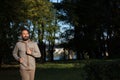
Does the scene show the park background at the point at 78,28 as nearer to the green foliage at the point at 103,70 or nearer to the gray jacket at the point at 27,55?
the green foliage at the point at 103,70

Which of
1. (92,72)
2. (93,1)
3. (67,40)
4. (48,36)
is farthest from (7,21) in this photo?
(67,40)

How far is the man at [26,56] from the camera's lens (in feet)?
37.0

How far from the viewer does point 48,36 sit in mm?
60312

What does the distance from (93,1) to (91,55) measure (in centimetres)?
877

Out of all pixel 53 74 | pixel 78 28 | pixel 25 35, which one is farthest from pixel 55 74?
pixel 78 28

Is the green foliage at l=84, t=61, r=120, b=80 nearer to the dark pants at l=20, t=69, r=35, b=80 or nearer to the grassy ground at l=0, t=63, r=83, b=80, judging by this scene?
the dark pants at l=20, t=69, r=35, b=80

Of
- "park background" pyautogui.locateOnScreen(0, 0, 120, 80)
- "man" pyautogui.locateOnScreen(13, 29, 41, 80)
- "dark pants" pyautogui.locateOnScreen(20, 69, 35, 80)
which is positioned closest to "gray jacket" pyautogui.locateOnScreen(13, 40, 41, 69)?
"man" pyautogui.locateOnScreen(13, 29, 41, 80)

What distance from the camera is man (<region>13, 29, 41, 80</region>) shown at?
11289mm

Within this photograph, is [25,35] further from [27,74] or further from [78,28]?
[78,28]

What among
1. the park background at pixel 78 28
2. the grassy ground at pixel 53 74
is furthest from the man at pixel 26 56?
the park background at pixel 78 28

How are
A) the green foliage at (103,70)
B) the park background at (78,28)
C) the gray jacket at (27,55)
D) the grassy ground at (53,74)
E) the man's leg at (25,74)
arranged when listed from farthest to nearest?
1. the park background at (78,28)
2. the grassy ground at (53,74)
3. the green foliage at (103,70)
4. the gray jacket at (27,55)
5. the man's leg at (25,74)

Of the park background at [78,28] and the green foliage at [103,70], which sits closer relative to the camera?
the green foliage at [103,70]

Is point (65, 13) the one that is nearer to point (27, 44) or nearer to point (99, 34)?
point (99, 34)

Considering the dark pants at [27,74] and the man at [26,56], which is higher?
the man at [26,56]
